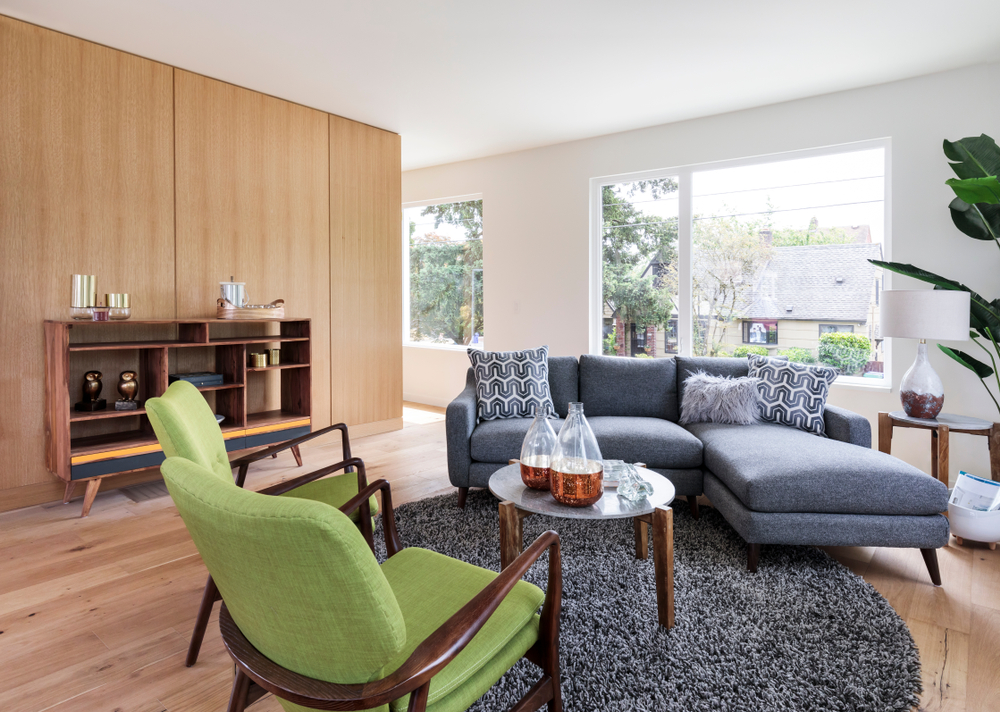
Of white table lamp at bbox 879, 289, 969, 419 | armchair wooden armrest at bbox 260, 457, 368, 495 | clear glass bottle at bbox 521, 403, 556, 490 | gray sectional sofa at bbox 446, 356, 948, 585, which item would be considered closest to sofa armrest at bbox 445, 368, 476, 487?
gray sectional sofa at bbox 446, 356, 948, 585

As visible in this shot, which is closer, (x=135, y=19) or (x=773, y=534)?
(x=773, y=534)

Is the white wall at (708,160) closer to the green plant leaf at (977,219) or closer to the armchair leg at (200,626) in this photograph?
the green plant leaf at (977,219)

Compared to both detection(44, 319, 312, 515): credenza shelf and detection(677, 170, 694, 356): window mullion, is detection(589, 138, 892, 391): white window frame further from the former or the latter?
detection(44, 319, 312, 515): credenza shelf

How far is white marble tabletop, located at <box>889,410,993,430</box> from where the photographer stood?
3029mm

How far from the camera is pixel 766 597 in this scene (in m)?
2.29

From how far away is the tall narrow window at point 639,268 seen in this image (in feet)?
17.5

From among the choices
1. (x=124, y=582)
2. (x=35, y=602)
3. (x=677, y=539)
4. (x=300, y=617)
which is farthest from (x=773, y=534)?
(x=35, y=602)

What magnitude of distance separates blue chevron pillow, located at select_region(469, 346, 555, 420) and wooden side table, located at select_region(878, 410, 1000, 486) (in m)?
1.89

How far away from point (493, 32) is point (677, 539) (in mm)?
3032

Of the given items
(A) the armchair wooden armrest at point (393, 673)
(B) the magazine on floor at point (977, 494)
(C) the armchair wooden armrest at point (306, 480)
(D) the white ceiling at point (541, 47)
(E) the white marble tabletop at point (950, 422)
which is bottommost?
(B) the magazine on floor at point (977, 494)

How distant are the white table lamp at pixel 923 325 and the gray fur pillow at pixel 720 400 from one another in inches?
30.5

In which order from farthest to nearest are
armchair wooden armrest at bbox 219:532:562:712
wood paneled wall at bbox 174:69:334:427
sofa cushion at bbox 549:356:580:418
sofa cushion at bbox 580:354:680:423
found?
wood paneled wall at bbox 174:69:334:427 < sofa cushion at bbox 549:356:580:418 < sofa cushion at bbox 580:354:680:423 < armchair wooden armrest at bbox 219:532:562:712

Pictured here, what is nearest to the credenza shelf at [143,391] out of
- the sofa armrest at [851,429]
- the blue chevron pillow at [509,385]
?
the blue chevron pillow at [509,385]

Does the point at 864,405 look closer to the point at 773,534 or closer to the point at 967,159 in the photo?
the point at 967,159
